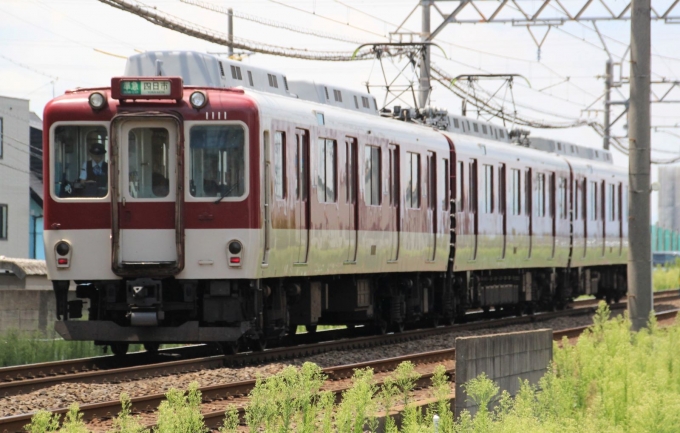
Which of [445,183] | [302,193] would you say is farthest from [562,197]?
[302,193]

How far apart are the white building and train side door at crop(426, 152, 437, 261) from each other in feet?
81.3

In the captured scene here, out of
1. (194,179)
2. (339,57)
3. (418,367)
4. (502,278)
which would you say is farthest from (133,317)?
(339,57)

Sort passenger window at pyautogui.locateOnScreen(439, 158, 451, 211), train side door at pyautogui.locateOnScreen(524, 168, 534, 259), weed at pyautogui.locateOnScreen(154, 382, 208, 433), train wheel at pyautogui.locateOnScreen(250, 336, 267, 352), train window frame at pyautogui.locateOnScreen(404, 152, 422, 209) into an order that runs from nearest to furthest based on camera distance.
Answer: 1. weed at pyautogui.locateOnScreen(154, 382, 208, 433)
2. train wheel at pyautogui.locateOnScreen(250, 336, 267, 352)
3. train window frame at pyautogui.locateOnScreen(404, 152, 422, 209)
4. passenger window at pyautogui.locateOnScreen(439, 158, 451, 211)
5. train side door at pyautogui.locateOnScreen(524, 168, 534, 259)

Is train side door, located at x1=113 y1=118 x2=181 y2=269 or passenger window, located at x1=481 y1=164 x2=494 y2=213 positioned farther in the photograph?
passenger window, located at x1=481 y1=164 x2=494 y2=213

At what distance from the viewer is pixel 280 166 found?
49.1ft

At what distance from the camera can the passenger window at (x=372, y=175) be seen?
17719 millimetres

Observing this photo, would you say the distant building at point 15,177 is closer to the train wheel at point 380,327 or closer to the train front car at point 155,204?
the train wheel at point 380,327

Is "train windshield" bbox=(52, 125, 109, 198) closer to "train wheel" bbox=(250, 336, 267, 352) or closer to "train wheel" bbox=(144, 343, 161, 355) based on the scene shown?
"train wheel" bbox=(144, 343, 161, 355)

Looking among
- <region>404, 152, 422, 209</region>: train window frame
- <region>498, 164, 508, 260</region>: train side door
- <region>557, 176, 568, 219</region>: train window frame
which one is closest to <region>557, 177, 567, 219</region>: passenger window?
<region>557, 176, 568, 219</region>: train window frame

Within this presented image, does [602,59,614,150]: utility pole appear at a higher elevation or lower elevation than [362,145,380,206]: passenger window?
higher

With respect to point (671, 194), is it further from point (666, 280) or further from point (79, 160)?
point (79, 160)

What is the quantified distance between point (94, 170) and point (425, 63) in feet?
31.7

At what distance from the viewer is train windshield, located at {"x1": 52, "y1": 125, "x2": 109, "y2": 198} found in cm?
1439

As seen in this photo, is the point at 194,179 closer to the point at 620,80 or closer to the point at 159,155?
the point at 159,155
